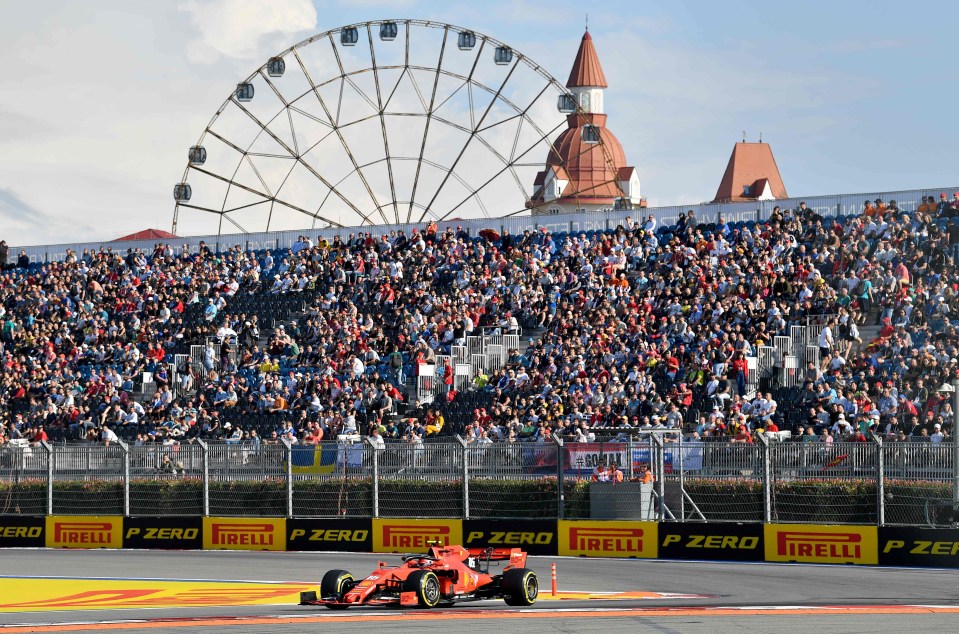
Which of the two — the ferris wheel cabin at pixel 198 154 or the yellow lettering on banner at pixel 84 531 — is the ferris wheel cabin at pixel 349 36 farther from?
the yellow lettering on banner at pixel 84 531

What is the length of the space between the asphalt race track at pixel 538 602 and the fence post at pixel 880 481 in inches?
42.9

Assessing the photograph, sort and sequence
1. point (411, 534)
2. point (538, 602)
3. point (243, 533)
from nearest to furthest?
point (538, 602)
point (411, 534)
point (243, 533)

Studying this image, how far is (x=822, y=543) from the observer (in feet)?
70.7

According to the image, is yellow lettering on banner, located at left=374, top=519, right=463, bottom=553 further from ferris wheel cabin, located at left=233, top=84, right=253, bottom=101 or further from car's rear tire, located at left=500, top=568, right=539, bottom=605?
ferris wheel cabin, located at left=233, top=84, right=253, bottom=101

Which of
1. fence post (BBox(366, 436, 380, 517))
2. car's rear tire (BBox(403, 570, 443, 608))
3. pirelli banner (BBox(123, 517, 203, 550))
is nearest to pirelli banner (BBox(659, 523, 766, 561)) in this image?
fence post (BBox(366, 436, 380, 517))

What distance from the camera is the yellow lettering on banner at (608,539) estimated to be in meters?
23.0

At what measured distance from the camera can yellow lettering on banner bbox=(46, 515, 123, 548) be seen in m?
27.6

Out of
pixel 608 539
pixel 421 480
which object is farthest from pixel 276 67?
pixel 608 539

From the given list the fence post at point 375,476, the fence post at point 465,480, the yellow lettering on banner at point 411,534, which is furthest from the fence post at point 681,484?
the fence post at point 375,476

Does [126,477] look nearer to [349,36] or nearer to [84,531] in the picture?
[84,531]

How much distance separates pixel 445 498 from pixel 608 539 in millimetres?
2850

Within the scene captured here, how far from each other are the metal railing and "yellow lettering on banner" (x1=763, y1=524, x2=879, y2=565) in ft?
0.77

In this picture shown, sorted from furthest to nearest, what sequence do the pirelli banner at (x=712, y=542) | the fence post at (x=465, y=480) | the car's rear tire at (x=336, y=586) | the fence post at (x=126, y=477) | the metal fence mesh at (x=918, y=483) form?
the fence post at (x=126, y=477) < the fence post at (x=465, y=480) < the pirelli banner at (x=712, y=542) < the metal fence mesh at (x=918, y=483) < the car's rear tire at (x=336, y=586)

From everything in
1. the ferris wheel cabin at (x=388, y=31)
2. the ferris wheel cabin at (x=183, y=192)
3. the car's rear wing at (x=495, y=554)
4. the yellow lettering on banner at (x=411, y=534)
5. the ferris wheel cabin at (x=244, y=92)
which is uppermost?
the ferris wheel cabin at (x=388, y=31)
